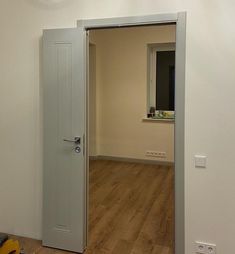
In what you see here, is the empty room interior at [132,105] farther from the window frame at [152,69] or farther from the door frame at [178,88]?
the door frame at [178,88]

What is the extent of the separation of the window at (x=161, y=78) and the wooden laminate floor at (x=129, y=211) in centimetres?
131

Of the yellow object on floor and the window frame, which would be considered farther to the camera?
the window frame

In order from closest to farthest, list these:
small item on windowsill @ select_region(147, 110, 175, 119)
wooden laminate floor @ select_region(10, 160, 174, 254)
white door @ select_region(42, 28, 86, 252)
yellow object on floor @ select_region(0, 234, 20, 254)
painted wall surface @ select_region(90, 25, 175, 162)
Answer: yellow object on floor @ select_region(0, 234, 20, 254), white door @ select_region(42, 28, 86, 252), wooden laminate floor @ select_region(10, 160, 174, 254), painted wall surface @ select_region(90, 25, 175, 162), small item on windowsill @ select_region(147, 110, 175, 119)

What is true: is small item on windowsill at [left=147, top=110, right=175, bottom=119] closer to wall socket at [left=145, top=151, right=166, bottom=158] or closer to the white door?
wall socket at [left=145, top=151, right=166, bottom=158]

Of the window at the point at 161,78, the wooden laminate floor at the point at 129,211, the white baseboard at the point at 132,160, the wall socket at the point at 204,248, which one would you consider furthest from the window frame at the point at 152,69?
the wall socket at the point at 204,248

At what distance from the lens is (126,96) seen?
5.90 m

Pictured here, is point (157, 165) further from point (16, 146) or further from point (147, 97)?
point (16, 146)

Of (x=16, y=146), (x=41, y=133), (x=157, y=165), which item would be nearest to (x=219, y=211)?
(x=41, y=133)

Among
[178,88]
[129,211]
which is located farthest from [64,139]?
[129,211]

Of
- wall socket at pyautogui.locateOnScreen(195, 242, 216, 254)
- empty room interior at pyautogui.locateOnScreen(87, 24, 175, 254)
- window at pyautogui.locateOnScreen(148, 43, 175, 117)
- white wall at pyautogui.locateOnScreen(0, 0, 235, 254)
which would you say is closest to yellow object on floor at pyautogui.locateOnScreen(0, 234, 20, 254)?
white wall at pyautogui.locateOnScreen(0, 0, 235, 254)

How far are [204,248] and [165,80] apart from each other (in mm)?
3941

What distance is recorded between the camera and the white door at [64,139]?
2.62m

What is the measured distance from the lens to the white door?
8.58 feet

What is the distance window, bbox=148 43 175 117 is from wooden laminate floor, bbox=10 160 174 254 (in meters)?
1.31
